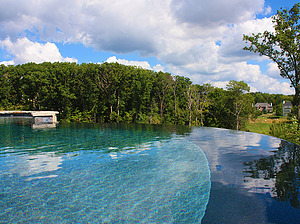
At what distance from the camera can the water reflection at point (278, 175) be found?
3.48 m

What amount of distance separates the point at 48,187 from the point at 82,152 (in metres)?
3.05

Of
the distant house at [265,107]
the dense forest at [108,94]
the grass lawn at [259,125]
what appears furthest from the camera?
the distant house at [265,107]

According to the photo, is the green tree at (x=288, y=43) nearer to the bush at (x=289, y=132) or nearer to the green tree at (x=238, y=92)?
the bush at (x=289, y=132)

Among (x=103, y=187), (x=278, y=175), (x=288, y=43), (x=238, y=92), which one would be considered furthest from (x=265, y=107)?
(x=103, y=187)

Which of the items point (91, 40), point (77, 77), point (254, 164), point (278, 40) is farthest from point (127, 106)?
point (254, 164)

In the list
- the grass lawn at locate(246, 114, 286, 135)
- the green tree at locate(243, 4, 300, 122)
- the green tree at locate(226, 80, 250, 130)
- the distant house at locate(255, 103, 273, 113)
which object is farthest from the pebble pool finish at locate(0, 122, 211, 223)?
the distant house at locate(255, 103, 273, 113)

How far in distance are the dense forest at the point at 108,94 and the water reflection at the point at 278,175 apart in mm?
19088

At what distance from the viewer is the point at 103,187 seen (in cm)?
414

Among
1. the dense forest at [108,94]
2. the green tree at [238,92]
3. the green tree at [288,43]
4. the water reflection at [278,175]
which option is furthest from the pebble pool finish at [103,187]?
the green tree at [238,92]

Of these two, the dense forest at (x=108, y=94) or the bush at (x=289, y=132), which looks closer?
the bush at (x=289, y=132)

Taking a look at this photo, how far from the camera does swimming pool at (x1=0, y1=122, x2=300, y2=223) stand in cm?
308

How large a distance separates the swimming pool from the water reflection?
0.01 metres

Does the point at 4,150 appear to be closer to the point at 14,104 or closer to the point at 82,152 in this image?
the point at 82,152

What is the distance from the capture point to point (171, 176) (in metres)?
4.76
